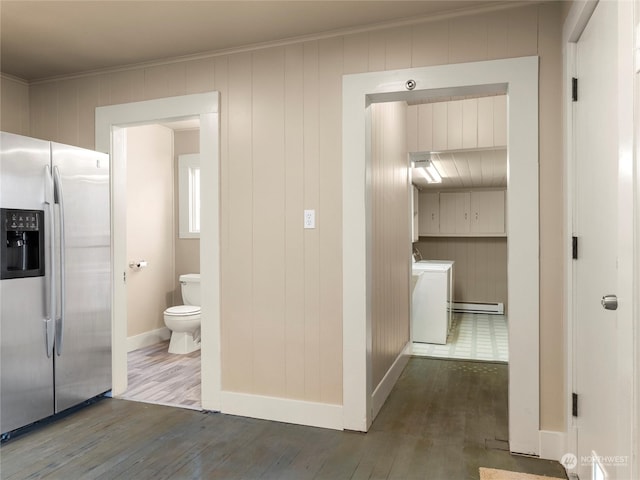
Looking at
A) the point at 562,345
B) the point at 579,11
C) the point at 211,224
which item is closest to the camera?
the point at 579,11

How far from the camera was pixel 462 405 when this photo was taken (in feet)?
9.89

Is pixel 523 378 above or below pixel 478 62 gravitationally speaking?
below

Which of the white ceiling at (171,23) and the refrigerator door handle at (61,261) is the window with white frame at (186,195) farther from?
the refrigerator door handle at (61,261)

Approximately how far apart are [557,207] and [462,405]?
1.54 meters

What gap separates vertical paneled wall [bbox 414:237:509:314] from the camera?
7.11 m

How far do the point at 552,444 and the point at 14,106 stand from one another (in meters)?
4.33

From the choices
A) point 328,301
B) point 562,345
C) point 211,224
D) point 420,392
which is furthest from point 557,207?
point 211,224

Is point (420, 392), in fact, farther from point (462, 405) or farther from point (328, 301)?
point (328, 301)

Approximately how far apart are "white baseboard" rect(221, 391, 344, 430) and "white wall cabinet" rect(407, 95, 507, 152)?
2.82 metres

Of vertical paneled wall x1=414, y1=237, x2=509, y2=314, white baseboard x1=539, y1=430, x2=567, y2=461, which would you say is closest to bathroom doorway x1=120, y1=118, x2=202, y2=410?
white baseboard x1=539, y1=430, x2=567, y2=461

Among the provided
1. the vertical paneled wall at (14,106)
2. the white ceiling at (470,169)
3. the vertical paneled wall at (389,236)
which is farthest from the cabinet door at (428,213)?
Answer: the vertical paneled wall at (14,106)

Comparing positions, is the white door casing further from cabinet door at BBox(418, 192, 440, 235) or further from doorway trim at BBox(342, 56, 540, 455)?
cabinet door at BBox(418, 192, 440, 235)

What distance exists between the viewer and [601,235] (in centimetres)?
172

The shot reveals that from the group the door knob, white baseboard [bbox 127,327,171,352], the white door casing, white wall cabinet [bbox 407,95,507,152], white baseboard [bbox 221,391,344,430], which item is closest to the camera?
the white door casing
